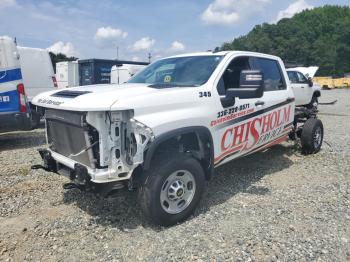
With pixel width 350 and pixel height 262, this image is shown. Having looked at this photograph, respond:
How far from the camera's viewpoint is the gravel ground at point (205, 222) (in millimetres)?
3445

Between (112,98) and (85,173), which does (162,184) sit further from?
(112,98)

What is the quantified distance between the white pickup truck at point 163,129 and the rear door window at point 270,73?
27cm

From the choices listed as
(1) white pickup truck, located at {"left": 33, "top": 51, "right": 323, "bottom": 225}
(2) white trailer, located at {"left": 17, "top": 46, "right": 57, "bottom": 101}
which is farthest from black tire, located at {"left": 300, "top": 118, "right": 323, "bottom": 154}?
(2) white trailer, located at {"left": 17, "top": 46, "right": 57, "bottom": 101}

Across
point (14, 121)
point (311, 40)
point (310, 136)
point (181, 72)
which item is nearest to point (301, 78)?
point (310, 136)

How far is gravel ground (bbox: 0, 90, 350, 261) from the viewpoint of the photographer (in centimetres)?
345

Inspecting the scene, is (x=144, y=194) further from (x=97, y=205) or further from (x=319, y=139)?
(x=319, y=139)

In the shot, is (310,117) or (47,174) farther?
(310,117)

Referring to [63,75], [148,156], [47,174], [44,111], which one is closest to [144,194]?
[148,156]

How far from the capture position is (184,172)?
12.9 ft

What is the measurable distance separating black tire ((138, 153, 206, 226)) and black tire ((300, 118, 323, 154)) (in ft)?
12.1

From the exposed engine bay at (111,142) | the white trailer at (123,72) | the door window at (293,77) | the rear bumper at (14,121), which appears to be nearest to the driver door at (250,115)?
the exposed engine bay at (111,142)

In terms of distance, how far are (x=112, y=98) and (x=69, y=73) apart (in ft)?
53.8

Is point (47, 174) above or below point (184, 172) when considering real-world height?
below

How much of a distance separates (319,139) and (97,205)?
499 centimetres
